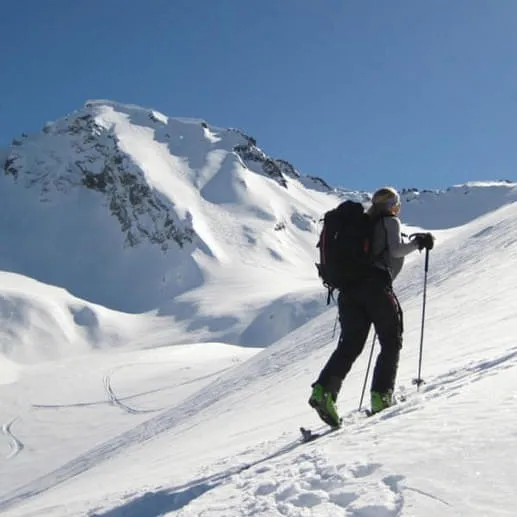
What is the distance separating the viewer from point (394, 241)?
5.66m

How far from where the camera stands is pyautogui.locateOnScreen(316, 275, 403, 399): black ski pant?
569 centimetres

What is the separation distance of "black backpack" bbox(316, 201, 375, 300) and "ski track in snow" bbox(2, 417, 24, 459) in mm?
31264

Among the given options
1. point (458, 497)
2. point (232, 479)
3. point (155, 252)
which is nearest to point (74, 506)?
point (232, 479)

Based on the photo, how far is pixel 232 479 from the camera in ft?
15.0

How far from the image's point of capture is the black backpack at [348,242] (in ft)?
18.1

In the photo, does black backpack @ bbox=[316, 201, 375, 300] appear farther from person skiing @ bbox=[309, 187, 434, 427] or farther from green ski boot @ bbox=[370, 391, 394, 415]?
green ski boot @ bbox=[370, 391, 394, 415]

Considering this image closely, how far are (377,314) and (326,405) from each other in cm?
88

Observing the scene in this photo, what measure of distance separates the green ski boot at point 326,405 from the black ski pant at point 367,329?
0.06 meters

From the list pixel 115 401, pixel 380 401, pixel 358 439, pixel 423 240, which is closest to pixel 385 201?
pixel 423 240

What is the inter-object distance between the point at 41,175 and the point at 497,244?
160363mm

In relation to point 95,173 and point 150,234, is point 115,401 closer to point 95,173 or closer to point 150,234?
point 150,234

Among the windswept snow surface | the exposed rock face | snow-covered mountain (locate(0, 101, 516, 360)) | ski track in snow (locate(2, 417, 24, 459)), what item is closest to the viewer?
the windswept snow surface

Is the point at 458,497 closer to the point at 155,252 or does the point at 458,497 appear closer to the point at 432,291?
the point at 432,291

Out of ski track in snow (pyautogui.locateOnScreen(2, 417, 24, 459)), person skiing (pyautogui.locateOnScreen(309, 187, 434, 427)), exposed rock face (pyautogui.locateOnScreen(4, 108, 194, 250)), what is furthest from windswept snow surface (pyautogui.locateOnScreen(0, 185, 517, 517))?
exposed rock face (pyautogui.locateOnScreen(4, 108, 194, 250))
